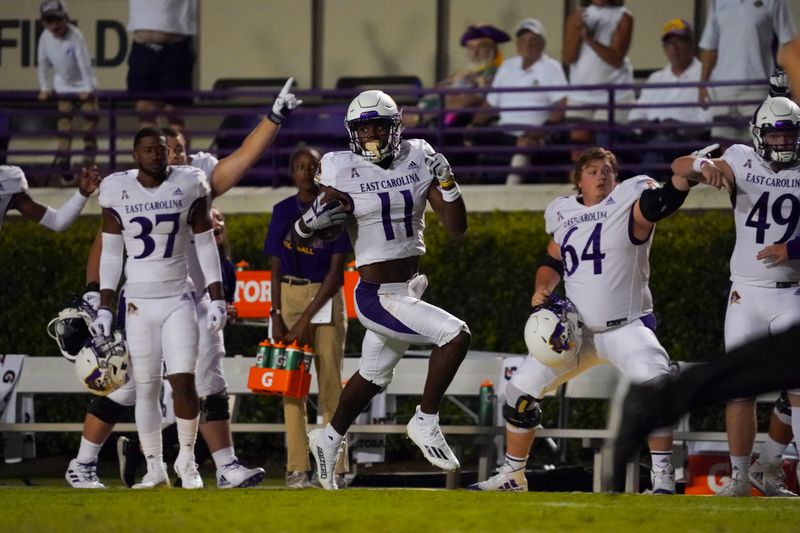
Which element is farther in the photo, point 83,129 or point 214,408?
point 83,129

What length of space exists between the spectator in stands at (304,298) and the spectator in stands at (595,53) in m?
3.86

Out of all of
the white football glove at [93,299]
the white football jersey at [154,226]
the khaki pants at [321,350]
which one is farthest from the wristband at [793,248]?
the white football glove at [93,299]

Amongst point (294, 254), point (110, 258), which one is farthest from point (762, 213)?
point (110, 258)

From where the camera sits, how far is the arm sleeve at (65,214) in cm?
957

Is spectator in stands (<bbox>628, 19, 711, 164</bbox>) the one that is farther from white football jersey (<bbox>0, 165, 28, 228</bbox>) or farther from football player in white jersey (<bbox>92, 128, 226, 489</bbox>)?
white football jersey (<bbox>0, 165, 28, 228</bbox>)

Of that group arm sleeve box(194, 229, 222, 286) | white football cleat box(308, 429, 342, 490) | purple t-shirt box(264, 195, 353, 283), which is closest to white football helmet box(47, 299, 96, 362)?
arm sleeve box(194, 229, 222, 286)

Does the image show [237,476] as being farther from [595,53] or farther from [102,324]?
[595,53]

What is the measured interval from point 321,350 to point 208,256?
3.66 feet

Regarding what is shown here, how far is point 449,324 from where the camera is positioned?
25.6 feet

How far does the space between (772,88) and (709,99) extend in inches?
146

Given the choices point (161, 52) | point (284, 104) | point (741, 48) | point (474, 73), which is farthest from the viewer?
point (474, 73)

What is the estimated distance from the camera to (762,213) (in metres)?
8.48

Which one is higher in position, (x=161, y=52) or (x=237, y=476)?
(x=161, y=52)

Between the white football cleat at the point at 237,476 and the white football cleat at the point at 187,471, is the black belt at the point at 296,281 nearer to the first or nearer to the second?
the white football cleat at the point at 237,476
